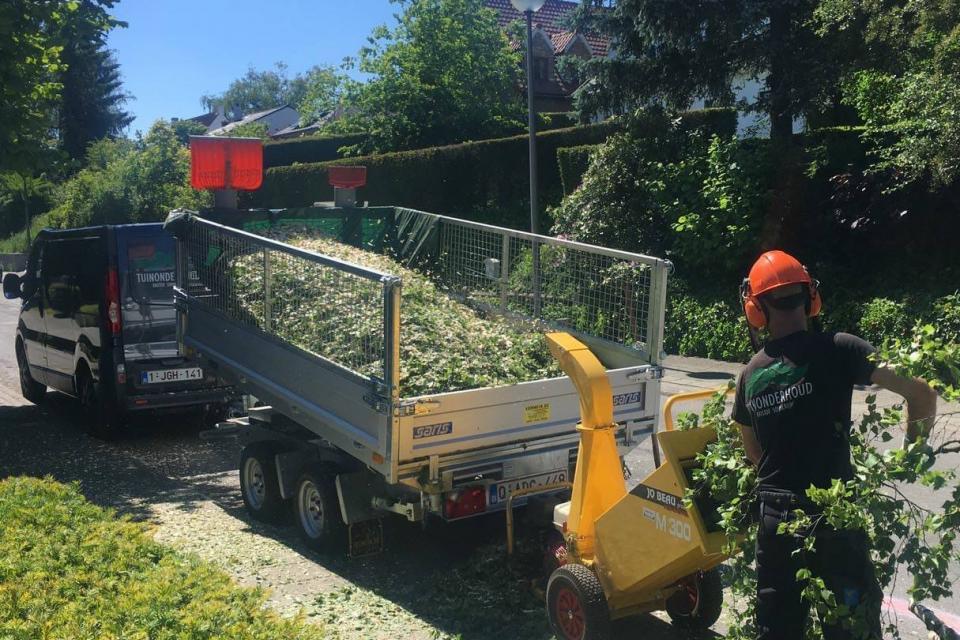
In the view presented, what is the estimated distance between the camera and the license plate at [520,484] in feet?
19.4

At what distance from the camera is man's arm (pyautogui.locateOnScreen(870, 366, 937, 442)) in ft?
10.7

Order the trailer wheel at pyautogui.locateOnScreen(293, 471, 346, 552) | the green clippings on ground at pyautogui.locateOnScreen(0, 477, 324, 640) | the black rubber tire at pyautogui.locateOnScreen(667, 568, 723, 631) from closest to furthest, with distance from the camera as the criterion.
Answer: the green clippings on ground at pyautogui.locateOnScreen(0, 477, 324, 640) < the black rubber tire at pyautogui.locateOnScreen(667, 568, 723, 631) < the trailer wheel at pyautogui.locateOnScreen(293, 471, 346, 552)

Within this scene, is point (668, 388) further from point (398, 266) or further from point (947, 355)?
point (947, 355)

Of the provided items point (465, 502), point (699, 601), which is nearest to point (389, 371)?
point (465, 502)

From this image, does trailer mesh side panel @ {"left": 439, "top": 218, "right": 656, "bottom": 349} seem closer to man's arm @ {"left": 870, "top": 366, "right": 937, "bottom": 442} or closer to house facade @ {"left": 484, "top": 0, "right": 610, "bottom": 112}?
man's arm @ {"left": 870, "top": 366, "right": 937, "bottom": 442}

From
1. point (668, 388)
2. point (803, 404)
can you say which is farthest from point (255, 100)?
point (803, 404)

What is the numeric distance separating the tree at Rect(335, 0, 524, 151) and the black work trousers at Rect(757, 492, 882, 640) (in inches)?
1027

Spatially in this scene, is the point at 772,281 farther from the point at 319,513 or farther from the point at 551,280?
the point at 319,513

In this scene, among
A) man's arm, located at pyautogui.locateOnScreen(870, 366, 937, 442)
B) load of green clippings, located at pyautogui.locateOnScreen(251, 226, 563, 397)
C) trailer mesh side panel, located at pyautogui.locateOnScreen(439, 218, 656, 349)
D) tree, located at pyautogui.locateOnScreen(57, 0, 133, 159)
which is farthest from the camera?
tree, located at pyautogui.locateOnScreen(57, 0, 133, 159)

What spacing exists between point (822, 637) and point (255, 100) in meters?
143

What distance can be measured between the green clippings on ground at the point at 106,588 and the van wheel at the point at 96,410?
3.46 meters

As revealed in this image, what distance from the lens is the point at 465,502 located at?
230 inches

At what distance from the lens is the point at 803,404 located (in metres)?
3.43

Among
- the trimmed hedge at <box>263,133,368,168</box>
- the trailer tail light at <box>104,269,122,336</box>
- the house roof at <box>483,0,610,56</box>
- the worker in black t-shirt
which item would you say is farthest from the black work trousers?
the house roof at <box>483,0,610,56</box>
